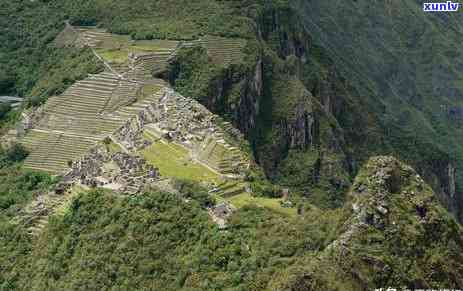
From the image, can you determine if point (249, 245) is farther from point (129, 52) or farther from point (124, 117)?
point (129, 52)

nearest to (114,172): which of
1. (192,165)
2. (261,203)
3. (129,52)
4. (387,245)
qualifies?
(192,165)

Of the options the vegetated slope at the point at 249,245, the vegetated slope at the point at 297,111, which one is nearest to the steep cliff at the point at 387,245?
the vegetated slope at the point at 249,245

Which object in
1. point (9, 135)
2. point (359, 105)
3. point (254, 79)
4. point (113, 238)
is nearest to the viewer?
point (113, 238)

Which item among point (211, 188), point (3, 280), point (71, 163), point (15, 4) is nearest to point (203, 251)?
point (211, 188)

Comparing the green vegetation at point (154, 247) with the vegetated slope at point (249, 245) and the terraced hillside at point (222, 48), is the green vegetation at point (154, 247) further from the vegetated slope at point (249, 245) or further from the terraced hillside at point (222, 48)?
the terraced hillside at point (222, 48)

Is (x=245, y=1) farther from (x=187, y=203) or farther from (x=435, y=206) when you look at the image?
(x=435, y=206)

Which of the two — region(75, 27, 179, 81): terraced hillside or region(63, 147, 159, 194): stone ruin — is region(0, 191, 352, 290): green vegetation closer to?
region(63, 147, 159, 194): stone ruin
